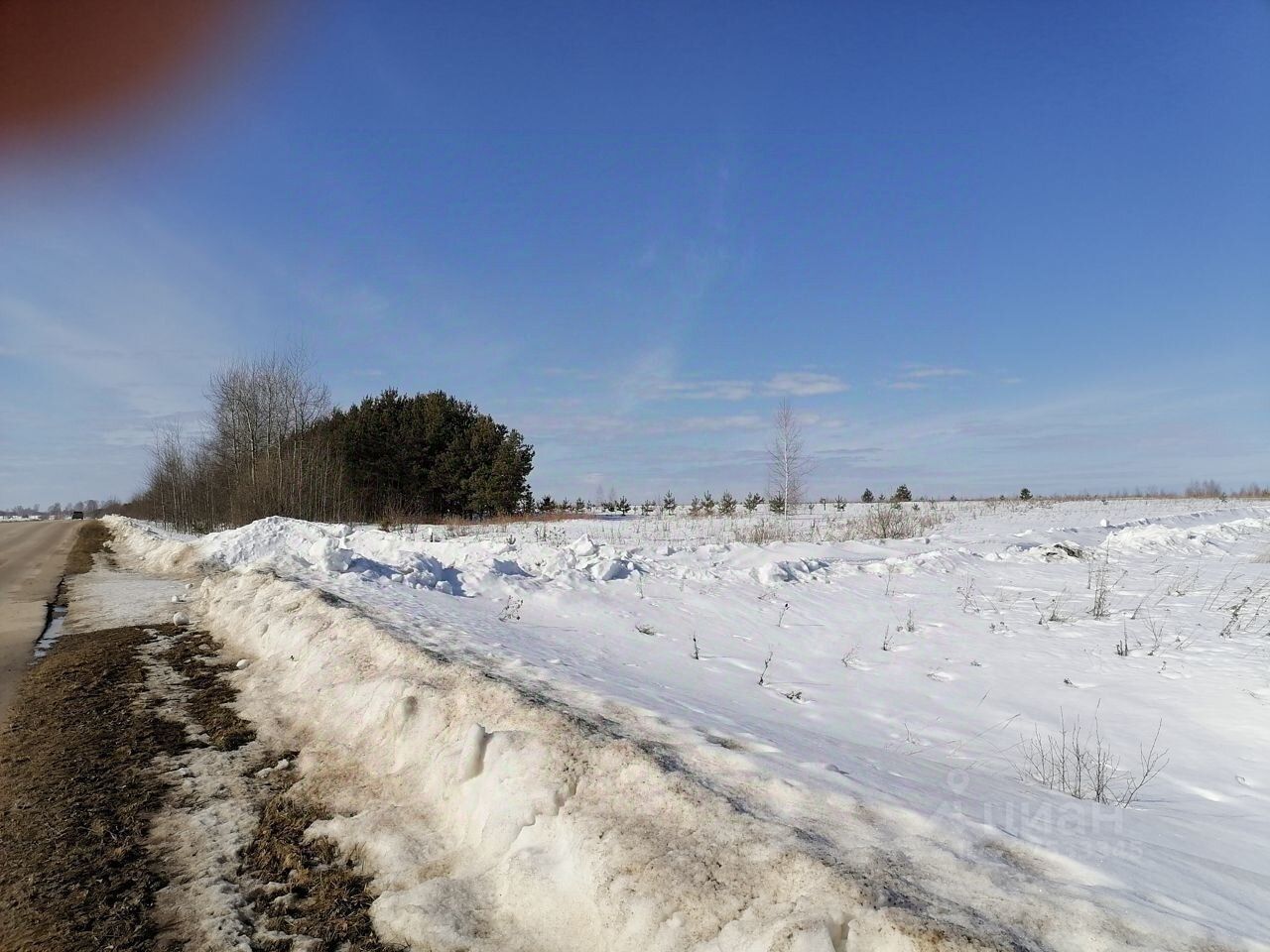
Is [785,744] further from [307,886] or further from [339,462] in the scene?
[339,462]

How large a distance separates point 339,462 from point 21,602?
18353mm

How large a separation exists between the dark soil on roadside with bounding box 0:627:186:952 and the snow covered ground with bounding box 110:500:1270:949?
2.65ft

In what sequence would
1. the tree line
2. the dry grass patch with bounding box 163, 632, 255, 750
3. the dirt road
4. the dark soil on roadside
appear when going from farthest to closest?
the tree line, the dirt road, the dry grass patch with bounding box 163, 632, 255, 750, the dark soil on roadside

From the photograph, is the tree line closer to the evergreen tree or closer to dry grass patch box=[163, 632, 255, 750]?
the evergreen tree

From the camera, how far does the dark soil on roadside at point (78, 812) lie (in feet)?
7.75

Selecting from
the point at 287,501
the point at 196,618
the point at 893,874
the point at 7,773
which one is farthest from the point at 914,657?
the point at 287,501

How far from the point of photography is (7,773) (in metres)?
3.63

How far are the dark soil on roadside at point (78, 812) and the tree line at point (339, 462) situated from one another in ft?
69.9

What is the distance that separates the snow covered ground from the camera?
80.9 inches

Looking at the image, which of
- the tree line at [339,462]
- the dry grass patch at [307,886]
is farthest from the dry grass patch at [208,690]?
the tree line at [339,462]

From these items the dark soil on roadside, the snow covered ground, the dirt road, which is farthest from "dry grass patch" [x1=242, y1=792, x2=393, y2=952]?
the dirt road

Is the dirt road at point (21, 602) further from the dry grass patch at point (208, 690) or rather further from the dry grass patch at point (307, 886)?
the dry grass patch at point (307, 886)

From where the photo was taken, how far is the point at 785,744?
3.29 meters

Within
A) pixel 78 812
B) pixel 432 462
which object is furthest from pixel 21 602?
pixel 432 462
